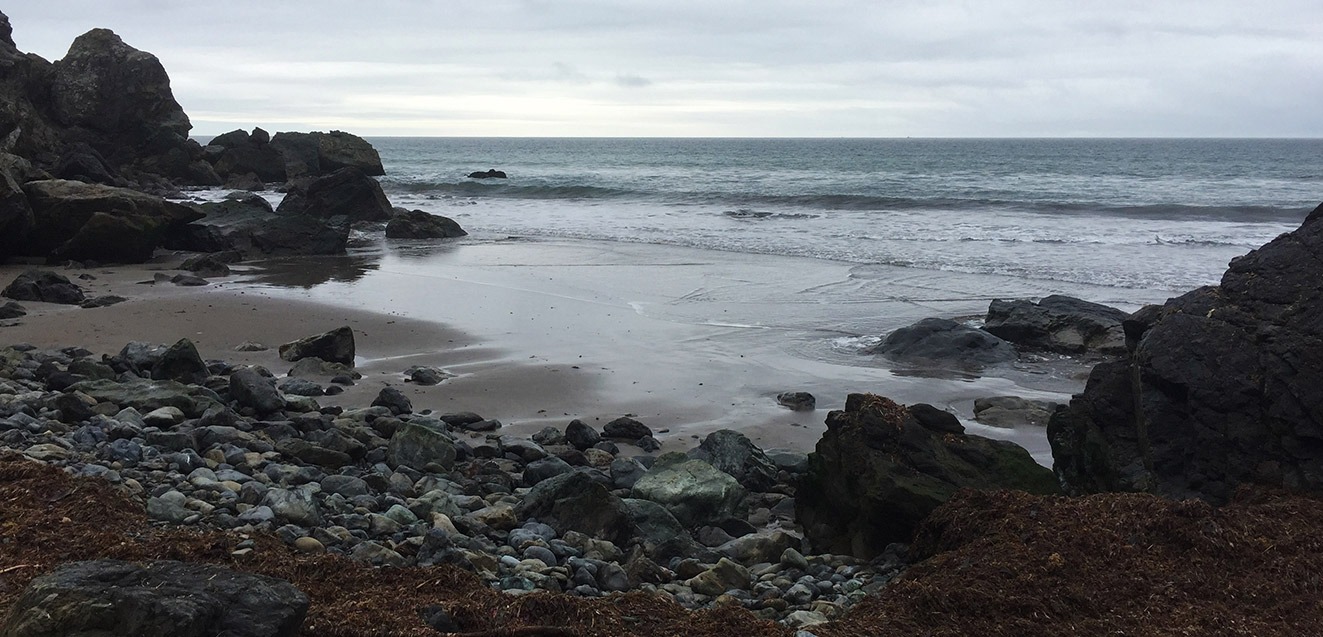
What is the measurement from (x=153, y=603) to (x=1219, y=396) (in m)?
4.86

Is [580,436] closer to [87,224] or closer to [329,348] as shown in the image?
[329,348]

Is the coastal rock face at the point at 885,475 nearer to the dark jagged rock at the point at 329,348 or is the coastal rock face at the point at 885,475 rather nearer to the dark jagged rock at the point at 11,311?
the dark jagged rock at the point at 329,348

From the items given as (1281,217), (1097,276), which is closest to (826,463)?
(1097,276)

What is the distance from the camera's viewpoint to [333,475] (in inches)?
234

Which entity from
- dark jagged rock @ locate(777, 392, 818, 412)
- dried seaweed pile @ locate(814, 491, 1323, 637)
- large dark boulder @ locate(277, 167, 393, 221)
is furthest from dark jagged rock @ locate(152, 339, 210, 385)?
large dark boulder @ locate(277, 167, 393, 221)

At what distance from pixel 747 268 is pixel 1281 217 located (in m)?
19.8

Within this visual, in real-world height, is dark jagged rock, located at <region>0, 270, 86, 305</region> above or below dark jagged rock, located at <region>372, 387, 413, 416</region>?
above

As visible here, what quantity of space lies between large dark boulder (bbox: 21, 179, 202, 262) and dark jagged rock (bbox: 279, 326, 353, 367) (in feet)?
26.9

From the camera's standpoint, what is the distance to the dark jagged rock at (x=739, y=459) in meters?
6.61

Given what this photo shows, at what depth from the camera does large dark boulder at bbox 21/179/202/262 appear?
50.9 ft

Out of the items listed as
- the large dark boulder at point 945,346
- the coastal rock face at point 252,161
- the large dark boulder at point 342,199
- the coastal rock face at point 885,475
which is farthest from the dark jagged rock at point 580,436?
the coastal rock face at point 252,161

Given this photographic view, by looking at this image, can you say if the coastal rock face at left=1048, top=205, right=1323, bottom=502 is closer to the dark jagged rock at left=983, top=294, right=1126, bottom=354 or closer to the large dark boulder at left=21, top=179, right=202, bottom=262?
the dark jagged rock at left=983, top=294, right=1126, bottom=354

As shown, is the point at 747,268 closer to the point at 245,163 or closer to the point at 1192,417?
the point at 1192,417

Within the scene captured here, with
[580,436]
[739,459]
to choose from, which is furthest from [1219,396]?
[580,436]
